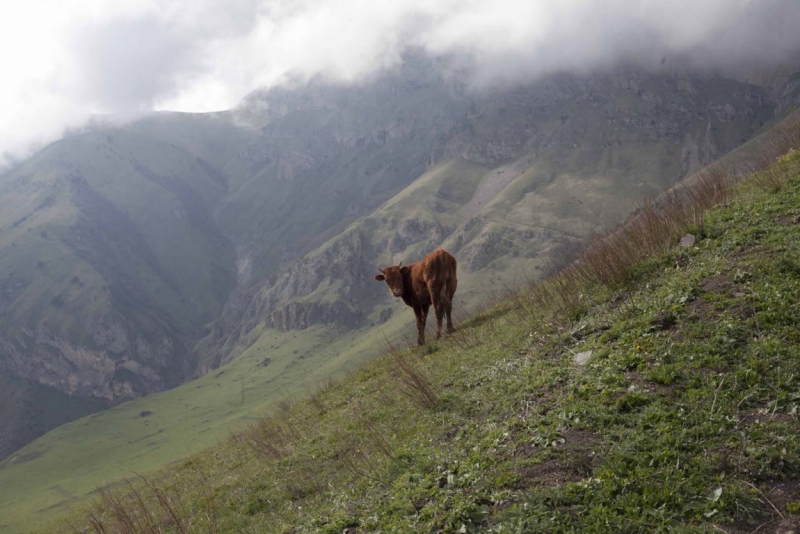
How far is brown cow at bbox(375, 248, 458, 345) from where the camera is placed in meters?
22.2

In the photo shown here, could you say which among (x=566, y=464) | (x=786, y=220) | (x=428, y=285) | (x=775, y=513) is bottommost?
(x=775, y=513)

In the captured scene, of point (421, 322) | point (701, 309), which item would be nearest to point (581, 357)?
point (701, 309)

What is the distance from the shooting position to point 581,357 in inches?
420

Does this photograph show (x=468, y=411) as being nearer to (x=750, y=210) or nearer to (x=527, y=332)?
(x=527, y=332)

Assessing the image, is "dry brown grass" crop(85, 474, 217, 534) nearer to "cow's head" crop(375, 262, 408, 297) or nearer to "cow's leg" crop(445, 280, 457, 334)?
"cow's head" crop(375, 262, 408, 297)

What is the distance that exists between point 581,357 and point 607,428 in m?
3.03

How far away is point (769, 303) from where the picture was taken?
9.30 m

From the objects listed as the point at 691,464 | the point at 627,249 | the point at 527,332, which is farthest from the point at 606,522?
the point at 627,249

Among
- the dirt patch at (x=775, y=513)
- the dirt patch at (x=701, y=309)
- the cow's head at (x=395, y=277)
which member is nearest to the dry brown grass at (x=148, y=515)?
the dirt patch at (x=775, y=513)

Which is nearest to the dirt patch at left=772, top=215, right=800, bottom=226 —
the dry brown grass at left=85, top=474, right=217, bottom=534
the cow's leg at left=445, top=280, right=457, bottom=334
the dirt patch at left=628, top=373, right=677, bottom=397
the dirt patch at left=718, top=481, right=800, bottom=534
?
the dirt patch at left=628, top=373, right=677, bottom=397

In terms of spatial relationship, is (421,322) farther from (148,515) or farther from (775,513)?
(775,513)

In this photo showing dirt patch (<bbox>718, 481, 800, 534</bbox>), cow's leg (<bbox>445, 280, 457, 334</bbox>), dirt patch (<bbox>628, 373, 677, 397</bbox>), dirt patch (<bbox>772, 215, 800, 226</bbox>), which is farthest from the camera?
cow's leg (<bbox>445, 280, 457, 334</bbox>)

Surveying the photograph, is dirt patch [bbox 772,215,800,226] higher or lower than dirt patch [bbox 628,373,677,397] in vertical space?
lower

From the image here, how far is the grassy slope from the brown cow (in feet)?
20.7
